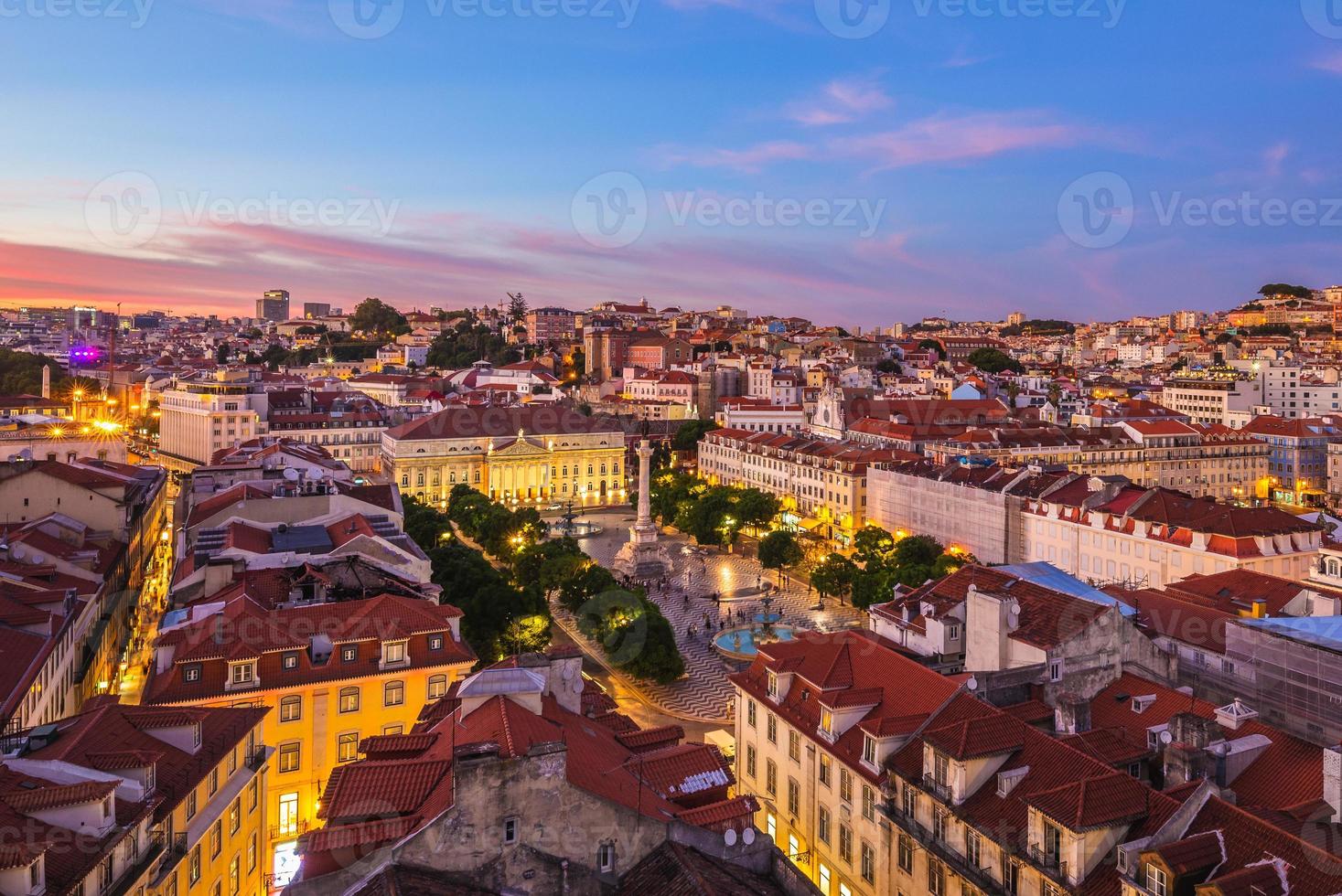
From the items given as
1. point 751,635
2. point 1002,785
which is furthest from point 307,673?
point 751,635

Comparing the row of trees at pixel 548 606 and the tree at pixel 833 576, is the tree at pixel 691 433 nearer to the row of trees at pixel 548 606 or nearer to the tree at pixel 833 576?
the row of trees at pixel 548 606

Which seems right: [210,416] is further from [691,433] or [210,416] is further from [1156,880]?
[1156,880]

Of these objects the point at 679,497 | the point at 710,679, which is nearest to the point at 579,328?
the point at 679,497

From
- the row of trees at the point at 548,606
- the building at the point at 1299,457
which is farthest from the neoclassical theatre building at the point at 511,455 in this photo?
the building at the point at 1299,457

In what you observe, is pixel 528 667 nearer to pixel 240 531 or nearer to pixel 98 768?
pixel 98 768

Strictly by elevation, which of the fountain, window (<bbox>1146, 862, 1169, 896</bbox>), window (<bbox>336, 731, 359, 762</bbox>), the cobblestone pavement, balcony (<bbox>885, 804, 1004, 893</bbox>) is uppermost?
window (<bbox>1146, 862, 1169, 896</bbox>)

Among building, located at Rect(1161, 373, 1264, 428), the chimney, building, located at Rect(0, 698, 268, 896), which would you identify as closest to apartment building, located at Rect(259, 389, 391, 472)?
building, located at Rect(0, 698, 268, 896)

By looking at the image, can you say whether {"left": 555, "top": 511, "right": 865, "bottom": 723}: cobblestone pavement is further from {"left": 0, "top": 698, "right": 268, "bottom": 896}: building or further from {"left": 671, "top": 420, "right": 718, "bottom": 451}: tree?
{"left": 671, "top": 420, "right": 718, "bottom": 451}: tree
